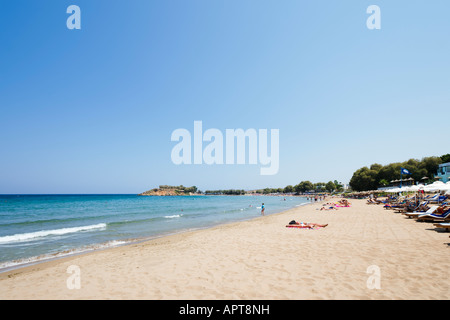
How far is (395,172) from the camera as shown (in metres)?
71.2

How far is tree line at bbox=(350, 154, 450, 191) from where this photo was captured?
67.6 meters

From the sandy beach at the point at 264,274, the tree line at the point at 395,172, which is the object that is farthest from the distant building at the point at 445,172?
the sandy beach at the point at 264,274

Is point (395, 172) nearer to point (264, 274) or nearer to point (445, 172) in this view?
point (445, 172)

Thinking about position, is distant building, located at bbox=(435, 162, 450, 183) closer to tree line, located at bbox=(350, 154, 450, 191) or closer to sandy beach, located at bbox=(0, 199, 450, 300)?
tree line, located at bbox=(350, 154, 450, 191)

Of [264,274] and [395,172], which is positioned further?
[395,172]

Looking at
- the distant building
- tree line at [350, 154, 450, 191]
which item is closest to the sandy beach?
the distant building

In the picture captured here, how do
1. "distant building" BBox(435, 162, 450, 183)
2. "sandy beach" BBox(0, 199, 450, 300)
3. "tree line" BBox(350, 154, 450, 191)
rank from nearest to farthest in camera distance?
"sandy beach" BBox(0, 199, 450, 300) → "distant building" BBox(435, 162, 450, 183) → "tree line" BBox(350, 154, 450, 191)

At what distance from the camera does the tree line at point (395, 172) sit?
6762 cm

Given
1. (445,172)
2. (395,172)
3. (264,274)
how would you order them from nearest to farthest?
(264,274) → (445,172) → (395,172)

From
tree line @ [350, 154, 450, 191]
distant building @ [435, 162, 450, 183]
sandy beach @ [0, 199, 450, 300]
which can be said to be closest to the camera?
sandy beach @ [0, 199, 450, 300]

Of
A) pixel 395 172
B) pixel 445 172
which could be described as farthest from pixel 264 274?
pixel 395 172

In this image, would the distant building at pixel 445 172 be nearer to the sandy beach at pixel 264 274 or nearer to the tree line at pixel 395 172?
the tree line at pixel 395 172
